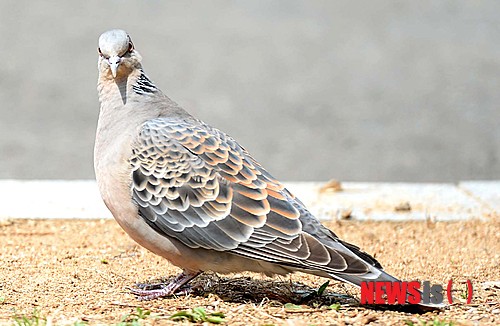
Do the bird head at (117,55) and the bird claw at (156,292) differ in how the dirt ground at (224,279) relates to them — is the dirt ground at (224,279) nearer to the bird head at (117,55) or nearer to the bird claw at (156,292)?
the bird claw at (156,292)

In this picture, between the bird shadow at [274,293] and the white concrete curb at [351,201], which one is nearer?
the bird shadow at [274,293]

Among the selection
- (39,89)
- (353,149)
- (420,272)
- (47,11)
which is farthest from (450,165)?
(47,11)

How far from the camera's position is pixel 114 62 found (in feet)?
18.0

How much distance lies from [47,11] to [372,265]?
49.6ft

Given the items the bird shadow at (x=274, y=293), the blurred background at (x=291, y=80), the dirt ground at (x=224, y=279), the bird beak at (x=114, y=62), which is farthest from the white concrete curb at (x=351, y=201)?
the bird beak at (x=114, y=62)

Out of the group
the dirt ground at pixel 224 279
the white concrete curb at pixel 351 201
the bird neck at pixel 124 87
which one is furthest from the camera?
the white concrete curb at pixel 351 201

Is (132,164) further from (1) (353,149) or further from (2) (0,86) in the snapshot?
(2) (0,86)

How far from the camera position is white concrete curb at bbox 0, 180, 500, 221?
774 cm

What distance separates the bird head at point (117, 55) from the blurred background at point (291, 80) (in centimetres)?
528

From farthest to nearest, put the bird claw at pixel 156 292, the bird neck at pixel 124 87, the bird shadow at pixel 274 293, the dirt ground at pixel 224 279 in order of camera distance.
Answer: the bird neck at pixel 124 87, the bird claw at pixel 156 292, the bird shadow at pixel 274 293, the dirt ground at pixel 224 279

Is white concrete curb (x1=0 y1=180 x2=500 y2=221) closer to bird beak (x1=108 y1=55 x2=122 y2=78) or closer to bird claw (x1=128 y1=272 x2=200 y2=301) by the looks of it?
bird claw (x1=128 y1=272 x2=200 y2=301)

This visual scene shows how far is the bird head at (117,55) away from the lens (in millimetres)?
5527

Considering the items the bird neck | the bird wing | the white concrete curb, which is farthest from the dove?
the white concrete curb

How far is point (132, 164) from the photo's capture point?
5203mm
